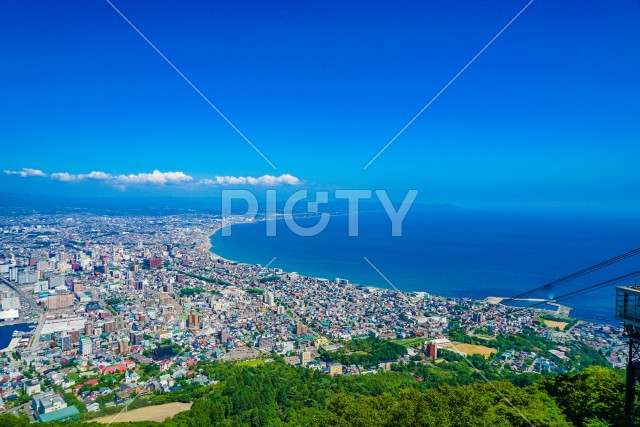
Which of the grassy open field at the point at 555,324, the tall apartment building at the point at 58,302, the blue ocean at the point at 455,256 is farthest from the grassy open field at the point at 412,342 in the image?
the tall apartment building at the point at 58,302

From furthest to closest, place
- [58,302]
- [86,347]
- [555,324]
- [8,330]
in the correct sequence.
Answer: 1. [58,302]
2. [555,324]
3. [8,330]
4. [86,347]

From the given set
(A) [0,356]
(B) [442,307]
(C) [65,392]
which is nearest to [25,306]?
(A) [0,356]

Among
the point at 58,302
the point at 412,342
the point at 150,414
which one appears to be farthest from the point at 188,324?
the point at 412,342

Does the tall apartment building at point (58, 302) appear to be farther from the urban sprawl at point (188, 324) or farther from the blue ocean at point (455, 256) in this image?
the blue ocean at point (455, 256)

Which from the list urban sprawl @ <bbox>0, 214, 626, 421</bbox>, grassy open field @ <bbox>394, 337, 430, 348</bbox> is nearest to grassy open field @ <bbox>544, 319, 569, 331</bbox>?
urban sprawl @ <bbox>0, 214, 626, 421</bbox>

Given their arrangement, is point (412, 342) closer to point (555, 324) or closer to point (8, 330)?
point (555, 324)

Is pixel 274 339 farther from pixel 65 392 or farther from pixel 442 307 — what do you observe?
pixel 442 307

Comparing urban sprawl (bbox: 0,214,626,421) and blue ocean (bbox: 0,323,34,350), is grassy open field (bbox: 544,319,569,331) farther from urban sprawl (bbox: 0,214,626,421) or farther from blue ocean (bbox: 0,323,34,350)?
blue ocean (bbox: 0,323,34,350)
